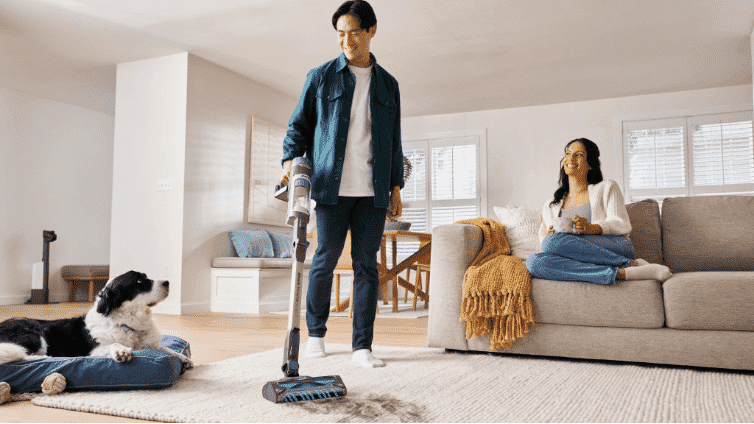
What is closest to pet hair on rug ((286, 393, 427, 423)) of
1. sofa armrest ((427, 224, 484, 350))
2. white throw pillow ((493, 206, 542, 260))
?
sofa armrest ((427, 224, 484, 350))

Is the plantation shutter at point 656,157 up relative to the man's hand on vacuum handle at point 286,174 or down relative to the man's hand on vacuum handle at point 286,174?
up

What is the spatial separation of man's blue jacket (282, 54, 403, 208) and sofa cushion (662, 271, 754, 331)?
3.82 feet

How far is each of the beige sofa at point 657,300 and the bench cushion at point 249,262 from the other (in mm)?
2738

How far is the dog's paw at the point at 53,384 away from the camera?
63.2 inches

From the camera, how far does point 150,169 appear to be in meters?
5.15

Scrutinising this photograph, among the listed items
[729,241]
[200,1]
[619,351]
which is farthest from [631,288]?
[200,1]

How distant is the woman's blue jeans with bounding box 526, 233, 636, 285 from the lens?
7.48ft

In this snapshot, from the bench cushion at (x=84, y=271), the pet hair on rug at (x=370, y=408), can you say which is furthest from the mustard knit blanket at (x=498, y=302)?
the bench cushion at (x=84, y=271)

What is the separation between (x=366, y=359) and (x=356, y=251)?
1.37ft

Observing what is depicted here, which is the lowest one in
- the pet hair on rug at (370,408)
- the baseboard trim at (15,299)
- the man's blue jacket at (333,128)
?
the baseboard trim at (15,299)

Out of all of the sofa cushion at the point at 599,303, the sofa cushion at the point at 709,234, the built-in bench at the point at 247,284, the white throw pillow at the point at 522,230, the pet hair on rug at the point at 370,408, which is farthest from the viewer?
the built-in bench at the point at 247,284

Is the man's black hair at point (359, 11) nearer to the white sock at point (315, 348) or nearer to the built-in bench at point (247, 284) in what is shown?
the white sock at point (315, 348)

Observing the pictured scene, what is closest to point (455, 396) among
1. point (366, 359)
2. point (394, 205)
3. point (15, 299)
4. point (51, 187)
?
point (366, 359)

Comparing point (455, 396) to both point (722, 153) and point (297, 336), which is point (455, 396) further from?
point (722, 153)
